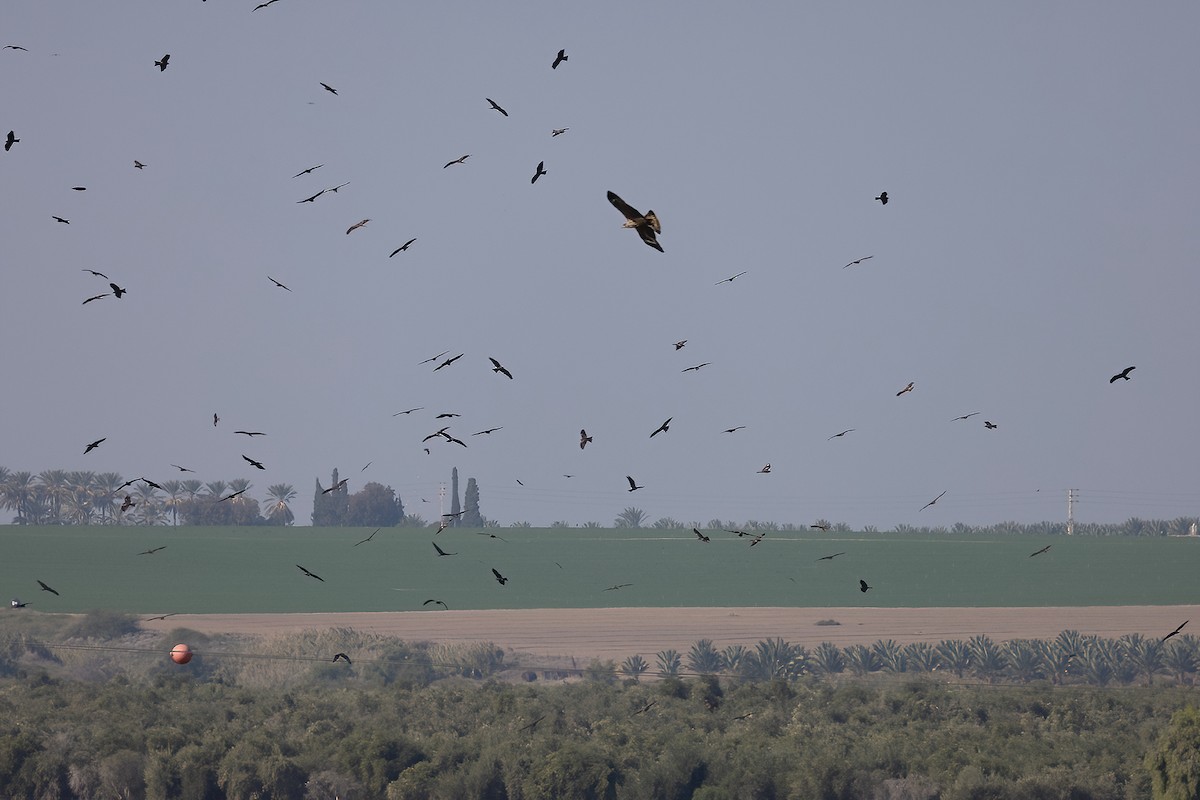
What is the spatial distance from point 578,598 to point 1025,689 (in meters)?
50.4

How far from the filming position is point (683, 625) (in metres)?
88.8

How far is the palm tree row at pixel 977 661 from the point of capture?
67.9 metres

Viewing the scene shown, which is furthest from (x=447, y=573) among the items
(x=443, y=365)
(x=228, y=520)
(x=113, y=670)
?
(x=443, y=365)

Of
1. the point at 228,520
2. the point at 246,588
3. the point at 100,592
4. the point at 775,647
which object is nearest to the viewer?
the point at 775,647

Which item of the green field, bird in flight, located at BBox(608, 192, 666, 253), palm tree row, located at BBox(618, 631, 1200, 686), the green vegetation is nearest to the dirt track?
the green field

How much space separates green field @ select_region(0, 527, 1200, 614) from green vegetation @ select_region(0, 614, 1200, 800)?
38804 mm

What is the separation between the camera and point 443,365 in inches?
891

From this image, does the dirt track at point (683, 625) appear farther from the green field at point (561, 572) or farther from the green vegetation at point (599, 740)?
the green vegetation at point (599, 740)

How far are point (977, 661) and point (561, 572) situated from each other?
53.5 meters

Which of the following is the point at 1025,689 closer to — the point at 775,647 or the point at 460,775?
the point at 775,647

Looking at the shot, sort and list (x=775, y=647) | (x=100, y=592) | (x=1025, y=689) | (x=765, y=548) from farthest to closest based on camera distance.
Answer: (x=765, y=548), (x=100, y=592), (x=775, y=647), (x=1025, y=689)

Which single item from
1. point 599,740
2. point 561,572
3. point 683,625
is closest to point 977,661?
point 683,625

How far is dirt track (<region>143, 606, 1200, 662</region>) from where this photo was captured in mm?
81938

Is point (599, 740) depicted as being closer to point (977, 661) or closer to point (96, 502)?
point (977, 661)
